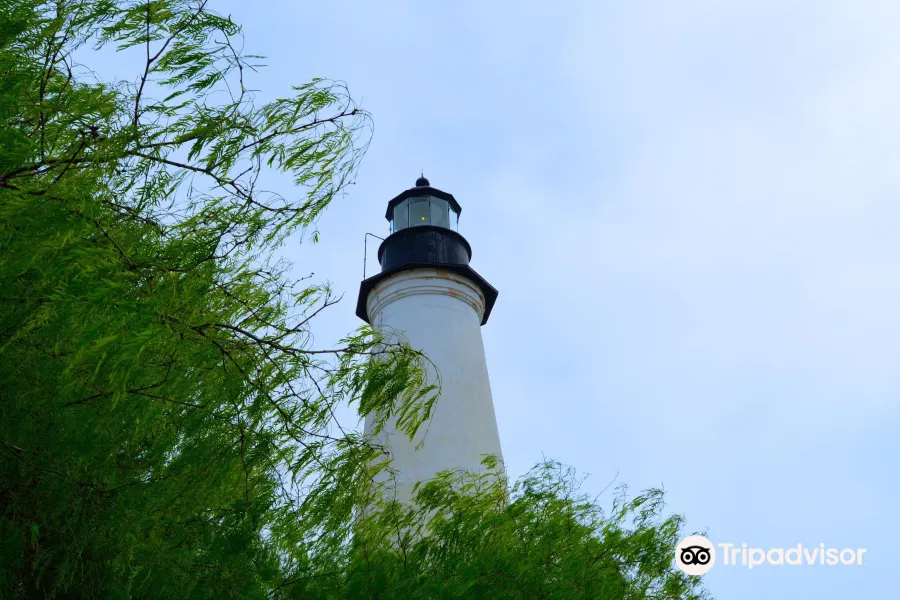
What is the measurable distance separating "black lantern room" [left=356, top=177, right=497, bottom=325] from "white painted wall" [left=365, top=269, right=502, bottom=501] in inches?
Answer: 5.1

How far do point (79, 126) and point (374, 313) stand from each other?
861 centimetres

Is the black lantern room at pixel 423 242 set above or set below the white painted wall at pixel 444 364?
above

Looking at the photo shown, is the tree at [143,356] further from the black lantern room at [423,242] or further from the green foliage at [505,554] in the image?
the black lantern room at [423,242]

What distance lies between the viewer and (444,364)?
10266mm

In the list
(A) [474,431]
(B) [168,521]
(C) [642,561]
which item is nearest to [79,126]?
(B) [168,521]

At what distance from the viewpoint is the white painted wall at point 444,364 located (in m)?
9.33

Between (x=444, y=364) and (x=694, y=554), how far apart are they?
433cm

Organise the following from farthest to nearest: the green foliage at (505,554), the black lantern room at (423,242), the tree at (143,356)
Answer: the black lantern room at (423,242) → the green foliage at (505,554) → the tree at (143,356)

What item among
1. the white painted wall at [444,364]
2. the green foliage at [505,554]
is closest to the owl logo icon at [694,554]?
the green foliage at [505,554]

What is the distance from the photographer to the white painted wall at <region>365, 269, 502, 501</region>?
933cm

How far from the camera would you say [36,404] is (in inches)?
132

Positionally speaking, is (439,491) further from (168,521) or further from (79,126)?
(79,126)

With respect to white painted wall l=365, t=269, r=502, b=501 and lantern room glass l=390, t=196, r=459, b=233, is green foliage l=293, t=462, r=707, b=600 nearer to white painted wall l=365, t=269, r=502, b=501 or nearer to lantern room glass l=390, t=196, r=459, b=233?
white painted wall l=365, t=269, r=502, b=501

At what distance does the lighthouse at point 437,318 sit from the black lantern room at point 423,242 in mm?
15
